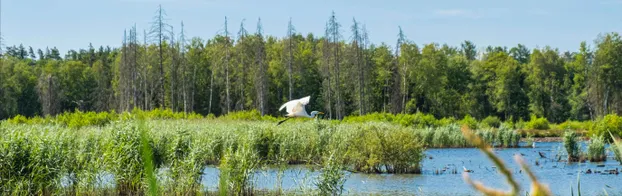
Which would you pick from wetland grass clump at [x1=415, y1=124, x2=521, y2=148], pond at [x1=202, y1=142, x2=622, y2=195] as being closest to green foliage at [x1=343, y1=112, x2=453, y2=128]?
wetland grass clump at [x1=415, y1=124, x2=521, y2=148]

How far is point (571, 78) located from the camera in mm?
72562

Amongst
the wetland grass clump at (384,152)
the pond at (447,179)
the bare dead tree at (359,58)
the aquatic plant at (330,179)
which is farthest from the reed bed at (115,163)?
the bare dead tree at (359,58)

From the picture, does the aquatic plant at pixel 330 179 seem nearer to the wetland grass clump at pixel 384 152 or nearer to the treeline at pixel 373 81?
the wetland grass clump at pixel 384 152

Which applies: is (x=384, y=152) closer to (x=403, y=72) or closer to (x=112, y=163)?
(x=112, y=163)


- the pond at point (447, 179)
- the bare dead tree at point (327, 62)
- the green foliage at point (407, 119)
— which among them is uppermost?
the bare dead tree at point (327, 62)

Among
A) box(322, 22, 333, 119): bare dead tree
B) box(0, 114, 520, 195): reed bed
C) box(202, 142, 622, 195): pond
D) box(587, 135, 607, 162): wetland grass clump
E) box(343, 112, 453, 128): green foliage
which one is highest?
box(322, 22, 333, 119): bare dead tree

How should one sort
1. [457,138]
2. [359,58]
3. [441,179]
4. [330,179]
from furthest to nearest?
[359,58], [457,138], [441,179], [330,179]

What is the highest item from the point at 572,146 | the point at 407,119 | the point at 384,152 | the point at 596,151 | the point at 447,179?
the point at 407,119

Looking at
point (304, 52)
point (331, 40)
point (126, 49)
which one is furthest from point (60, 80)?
point (331, 40)

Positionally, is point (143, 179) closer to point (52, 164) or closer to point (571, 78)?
point (52, 164)

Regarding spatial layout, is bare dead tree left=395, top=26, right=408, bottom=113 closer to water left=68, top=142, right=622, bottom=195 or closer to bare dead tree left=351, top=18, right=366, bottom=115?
bare dead tree left=351, top=18, right=366, bottom=115

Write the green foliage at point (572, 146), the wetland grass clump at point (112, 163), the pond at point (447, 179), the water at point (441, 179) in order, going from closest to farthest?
the wetland grass clump at point (112, 163)
the water at point (441, 179)
the pond at point (447, 179)
the green foliage at point (572, 146)

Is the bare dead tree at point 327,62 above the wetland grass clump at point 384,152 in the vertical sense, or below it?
above

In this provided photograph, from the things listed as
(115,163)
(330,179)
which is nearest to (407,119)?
(330,179)
